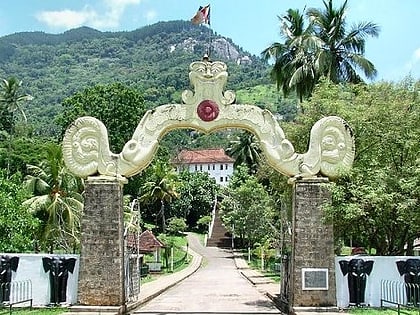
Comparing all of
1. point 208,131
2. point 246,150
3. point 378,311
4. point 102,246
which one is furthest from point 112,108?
point 378,311

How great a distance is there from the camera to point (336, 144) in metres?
16.2

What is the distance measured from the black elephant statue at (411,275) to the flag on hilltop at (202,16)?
881 centimetres

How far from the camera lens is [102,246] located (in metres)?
15.9

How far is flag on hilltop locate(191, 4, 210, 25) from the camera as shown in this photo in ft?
58.5

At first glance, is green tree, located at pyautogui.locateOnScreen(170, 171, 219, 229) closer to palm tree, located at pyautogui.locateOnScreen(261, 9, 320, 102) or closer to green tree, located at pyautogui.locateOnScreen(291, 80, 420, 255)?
palm tree, located at pyautogui.locateOnScreen(261, 9, 320, 102)

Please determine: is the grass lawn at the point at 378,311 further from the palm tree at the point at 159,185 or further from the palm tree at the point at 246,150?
the palm tree at the point at 246,150

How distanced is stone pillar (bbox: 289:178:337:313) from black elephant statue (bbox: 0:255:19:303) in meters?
7.40

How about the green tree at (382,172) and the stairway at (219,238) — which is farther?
the stairway at (219,238)

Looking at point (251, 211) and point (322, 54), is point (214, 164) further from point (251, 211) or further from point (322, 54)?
point (322, 54)

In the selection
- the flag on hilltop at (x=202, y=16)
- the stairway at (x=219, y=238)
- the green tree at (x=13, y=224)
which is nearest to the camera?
the flag on hilltop at (x=202, y=16)

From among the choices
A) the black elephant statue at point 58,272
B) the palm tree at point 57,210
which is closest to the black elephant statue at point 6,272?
the black elephant statue at point 58,272

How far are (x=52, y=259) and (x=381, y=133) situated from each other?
9846 millimetres

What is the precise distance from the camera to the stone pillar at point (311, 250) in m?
15.6

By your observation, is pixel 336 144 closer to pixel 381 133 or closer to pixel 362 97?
pixel 381 133
